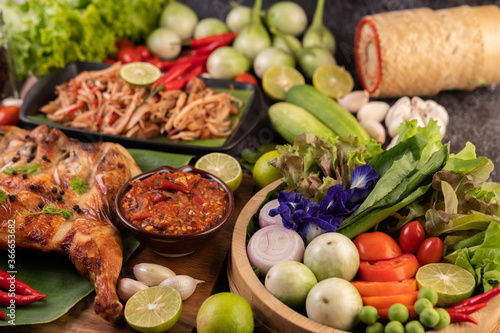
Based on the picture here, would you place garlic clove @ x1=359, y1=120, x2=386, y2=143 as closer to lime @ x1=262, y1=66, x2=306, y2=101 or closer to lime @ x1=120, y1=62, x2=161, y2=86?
lime @ x1=262, y1=66, x2=306, y2=101

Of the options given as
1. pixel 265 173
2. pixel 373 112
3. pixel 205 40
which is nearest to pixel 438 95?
pixel 373 112

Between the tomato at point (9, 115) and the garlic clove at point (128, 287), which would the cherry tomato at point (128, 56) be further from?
the garlic clove at point (128, 287)

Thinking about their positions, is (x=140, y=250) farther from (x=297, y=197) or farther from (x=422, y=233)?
(x=422, y=233)

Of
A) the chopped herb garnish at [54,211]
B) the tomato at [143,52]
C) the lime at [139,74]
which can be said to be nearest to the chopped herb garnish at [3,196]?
the chopped herb garnish at [54,211]

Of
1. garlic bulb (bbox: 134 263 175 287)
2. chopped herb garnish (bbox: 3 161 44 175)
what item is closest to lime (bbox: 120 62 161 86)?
chopped herb garnish (bbox: 3 161 44 175)

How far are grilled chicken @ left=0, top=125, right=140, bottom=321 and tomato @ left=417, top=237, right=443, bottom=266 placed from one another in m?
1.53

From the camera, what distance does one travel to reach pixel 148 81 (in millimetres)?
4254

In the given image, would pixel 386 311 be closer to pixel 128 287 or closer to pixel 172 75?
pixel 128 287

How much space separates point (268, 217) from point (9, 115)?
107 inches

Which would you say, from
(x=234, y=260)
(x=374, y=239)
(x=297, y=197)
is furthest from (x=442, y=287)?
(x=234, y=260)

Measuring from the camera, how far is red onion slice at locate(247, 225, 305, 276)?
245 centimetres

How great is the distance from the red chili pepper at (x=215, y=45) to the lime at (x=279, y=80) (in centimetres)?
81

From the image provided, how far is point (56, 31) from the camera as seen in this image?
4562 millimetres

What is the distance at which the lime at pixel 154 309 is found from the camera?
223 cm
